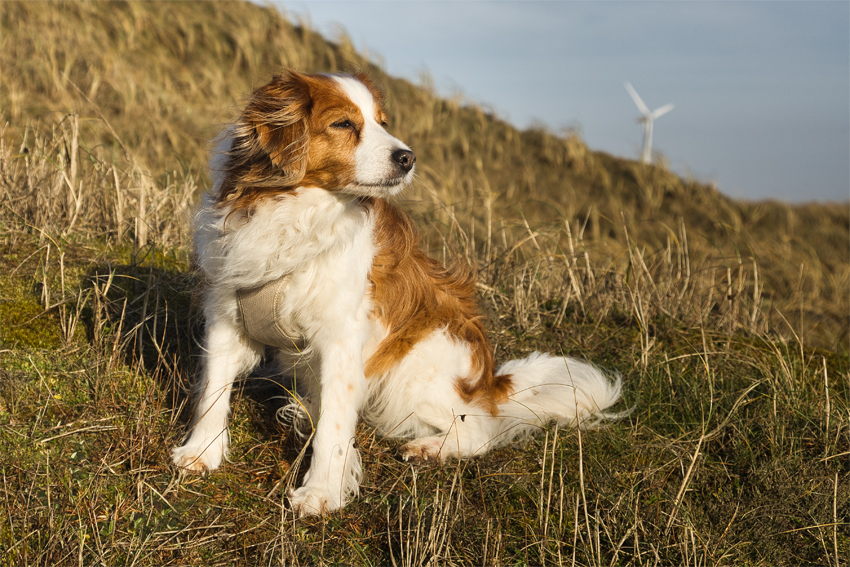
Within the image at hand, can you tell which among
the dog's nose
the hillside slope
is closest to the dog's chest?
the dog's nose

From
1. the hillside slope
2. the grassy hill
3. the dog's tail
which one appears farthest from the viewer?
the hillside slope

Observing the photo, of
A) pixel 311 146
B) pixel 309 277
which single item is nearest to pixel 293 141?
pixel 311 146

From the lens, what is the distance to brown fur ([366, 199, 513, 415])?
9.75ft

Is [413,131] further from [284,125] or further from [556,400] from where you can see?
[284,125]

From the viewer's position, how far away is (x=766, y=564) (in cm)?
245

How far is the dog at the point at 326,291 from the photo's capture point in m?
2.56

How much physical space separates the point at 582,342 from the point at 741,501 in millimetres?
1496

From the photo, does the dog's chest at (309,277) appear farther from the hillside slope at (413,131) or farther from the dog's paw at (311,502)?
the hillside slope at (413,131)

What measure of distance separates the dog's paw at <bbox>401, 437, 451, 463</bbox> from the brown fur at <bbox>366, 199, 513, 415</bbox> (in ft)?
0.87

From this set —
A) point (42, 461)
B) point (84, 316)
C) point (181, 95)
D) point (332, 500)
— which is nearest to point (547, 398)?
point (332, 500)

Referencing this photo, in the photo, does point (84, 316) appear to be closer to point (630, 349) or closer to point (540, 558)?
point (540, 558)

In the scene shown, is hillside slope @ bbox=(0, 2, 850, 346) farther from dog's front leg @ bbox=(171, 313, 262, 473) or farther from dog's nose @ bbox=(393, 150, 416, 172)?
dog's nose @ bbox=(393, 150, 416, 172)

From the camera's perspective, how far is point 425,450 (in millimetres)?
3004

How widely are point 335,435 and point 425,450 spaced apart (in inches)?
21.6
